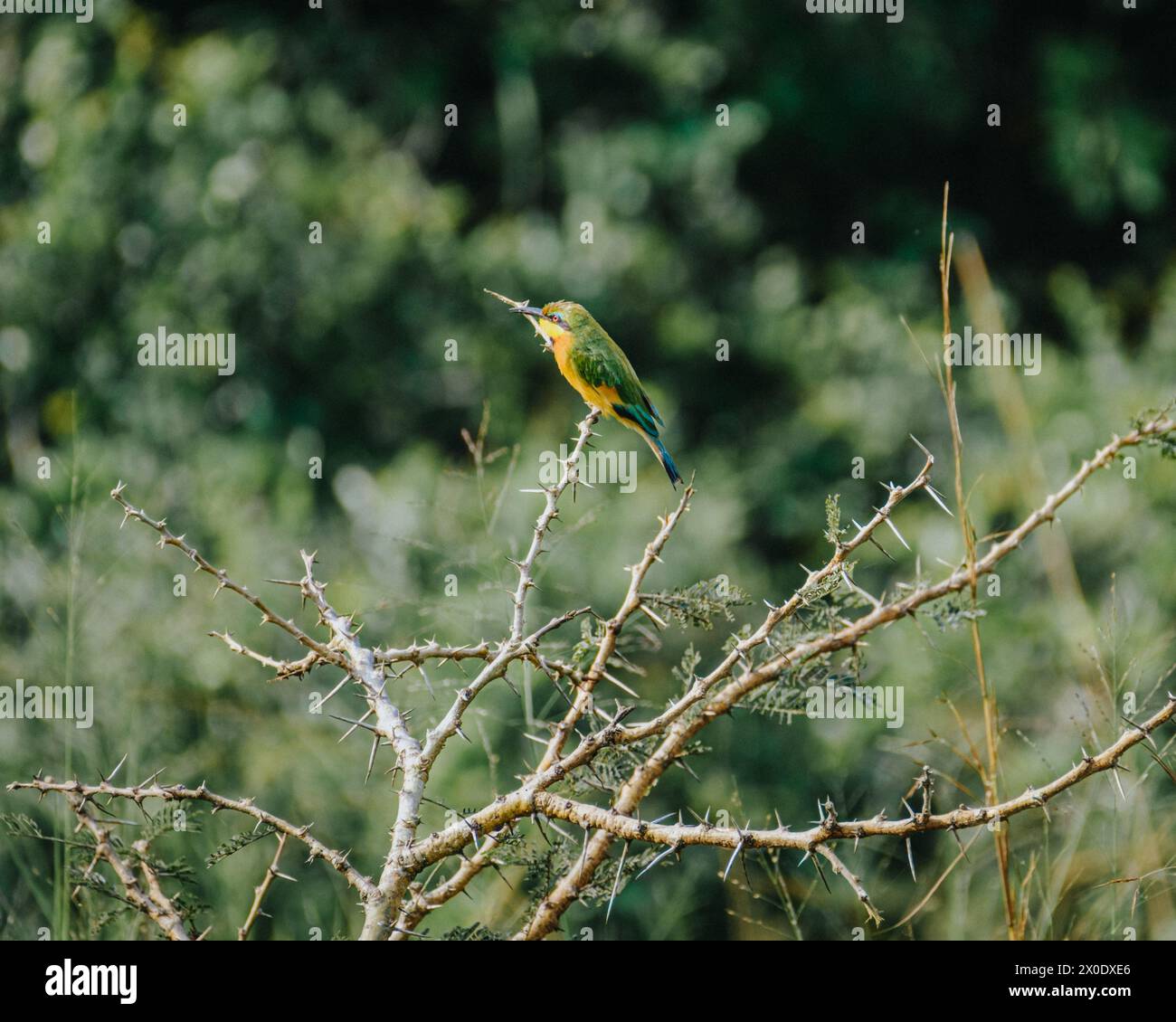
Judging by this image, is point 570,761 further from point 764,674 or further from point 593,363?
point 593,363

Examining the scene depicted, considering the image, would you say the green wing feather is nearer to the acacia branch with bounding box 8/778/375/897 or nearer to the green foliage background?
the acacia branch with bounding box 8/778/375/897

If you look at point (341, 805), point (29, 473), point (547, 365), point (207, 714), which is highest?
point (547, 365)

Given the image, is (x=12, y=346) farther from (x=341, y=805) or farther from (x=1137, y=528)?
(x=1137, y=528)

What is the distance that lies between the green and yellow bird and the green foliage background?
5.59ft

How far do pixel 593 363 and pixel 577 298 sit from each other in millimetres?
4582

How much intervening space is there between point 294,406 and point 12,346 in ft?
5.19

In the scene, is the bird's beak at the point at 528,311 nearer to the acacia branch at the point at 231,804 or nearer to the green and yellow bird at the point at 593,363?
the green and yellow bird at the point at 593,363

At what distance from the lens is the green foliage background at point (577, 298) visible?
17.4 feet

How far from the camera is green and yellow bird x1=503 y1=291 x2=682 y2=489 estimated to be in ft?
9.18

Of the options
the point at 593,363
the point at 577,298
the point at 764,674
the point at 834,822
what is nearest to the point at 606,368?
the point at 593,363

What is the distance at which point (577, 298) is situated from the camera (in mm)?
7293

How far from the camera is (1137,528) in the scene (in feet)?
19.8
